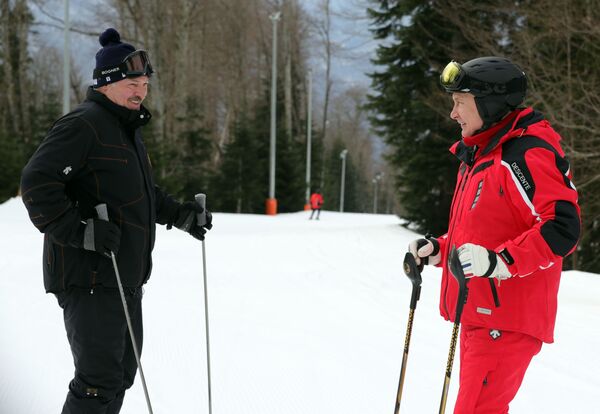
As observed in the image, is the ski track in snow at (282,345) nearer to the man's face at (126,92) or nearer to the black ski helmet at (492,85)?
the man's face at (126,92)

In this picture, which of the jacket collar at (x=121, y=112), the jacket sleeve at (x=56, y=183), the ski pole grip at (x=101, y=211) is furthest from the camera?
the jacket collar at (x=121, y=112)

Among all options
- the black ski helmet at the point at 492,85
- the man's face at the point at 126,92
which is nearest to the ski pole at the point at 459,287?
the black ski helmet at the point at 492,85

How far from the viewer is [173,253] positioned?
9.64 meters

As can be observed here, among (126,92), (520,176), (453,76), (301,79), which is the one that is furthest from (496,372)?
(301,79)

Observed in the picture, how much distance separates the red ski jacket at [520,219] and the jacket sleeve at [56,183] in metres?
1.63

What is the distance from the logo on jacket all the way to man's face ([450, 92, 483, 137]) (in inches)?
11.2

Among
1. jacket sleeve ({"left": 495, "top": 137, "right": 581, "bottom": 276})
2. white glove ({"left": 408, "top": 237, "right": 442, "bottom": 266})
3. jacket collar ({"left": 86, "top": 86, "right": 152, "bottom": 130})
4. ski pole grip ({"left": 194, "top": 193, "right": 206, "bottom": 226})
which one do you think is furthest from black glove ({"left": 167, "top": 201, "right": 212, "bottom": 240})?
jacket sleeve ({"left": 495, "top": 137, "right": 581, "bottom": 276})

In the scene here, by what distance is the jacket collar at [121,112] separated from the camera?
2625mm

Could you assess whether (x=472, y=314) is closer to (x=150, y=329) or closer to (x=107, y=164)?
(x=107, y=164)

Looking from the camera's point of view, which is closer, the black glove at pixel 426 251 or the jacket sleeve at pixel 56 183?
A: the jacket sleeve at pixel 56 183

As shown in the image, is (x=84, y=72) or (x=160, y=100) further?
(x=84, y=72)

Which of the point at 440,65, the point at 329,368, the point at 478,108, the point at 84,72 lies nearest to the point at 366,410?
the point at 329,368

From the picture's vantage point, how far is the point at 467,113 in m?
2.26

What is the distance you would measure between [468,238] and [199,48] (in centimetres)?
3532
